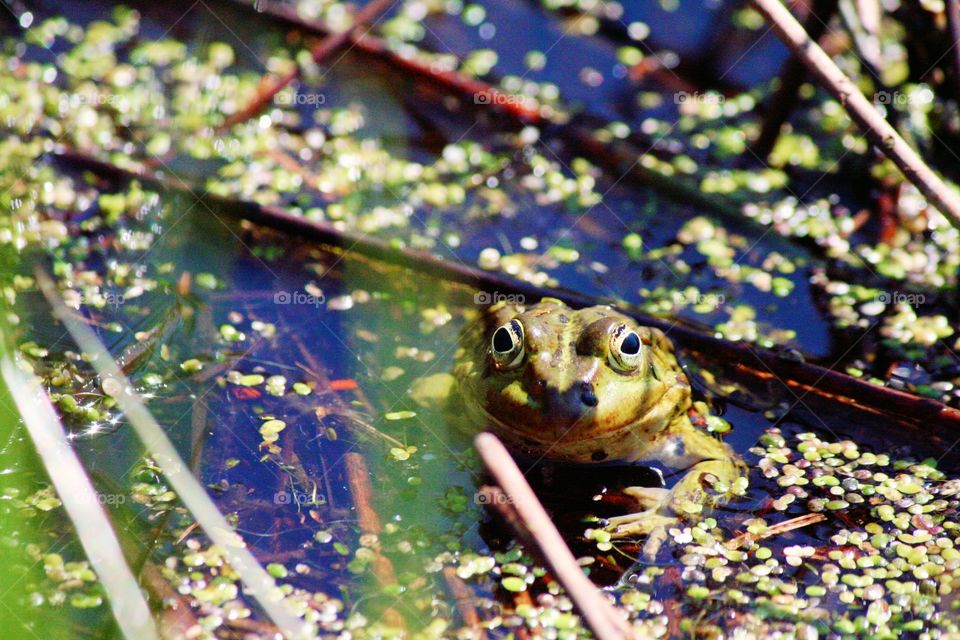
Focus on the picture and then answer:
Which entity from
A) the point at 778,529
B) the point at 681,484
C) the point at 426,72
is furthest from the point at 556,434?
the point at 426,72

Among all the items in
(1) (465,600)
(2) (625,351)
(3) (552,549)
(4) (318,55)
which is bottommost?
(1) (465,600)

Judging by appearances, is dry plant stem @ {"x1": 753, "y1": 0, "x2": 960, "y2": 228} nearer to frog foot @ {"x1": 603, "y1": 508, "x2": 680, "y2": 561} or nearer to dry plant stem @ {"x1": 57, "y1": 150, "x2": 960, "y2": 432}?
dry plant stem @ {"x1": 57, "y1": 150, "x2": 960, "y2": 432}

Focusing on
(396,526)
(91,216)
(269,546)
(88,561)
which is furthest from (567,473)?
(91,216)

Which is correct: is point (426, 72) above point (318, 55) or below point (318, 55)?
below

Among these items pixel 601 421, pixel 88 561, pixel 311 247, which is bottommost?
pixel 88 561

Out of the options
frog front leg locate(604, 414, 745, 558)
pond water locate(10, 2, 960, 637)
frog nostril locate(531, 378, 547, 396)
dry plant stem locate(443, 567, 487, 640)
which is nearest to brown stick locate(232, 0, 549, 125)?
pond water locate(10, 2, 960, 637)

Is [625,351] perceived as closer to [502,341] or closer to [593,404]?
[593,404]

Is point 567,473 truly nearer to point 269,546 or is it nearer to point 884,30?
point 269,546
